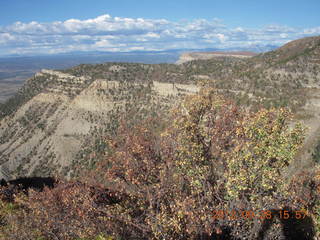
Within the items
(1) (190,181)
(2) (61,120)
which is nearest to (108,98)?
(2) (61,120)

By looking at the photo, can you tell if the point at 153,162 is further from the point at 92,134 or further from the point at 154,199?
the point at 92,134

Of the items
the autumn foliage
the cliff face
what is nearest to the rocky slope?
the cliff face

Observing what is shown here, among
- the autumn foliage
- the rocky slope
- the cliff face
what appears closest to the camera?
the autumn foliage

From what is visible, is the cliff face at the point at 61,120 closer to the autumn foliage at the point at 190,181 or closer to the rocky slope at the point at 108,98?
the rocky slope at the point at 108,98

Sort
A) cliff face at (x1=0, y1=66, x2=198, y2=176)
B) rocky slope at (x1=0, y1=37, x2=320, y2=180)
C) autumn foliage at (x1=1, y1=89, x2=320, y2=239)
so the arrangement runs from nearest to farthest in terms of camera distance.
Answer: autumn foliage at (x1=1, y1=89, x2=320, y2=239)
rocky slope at (x1=0, y1=37, x2=320, y2=180)
cliff face at (x1=0, y1=66, x2=198, y2=176)

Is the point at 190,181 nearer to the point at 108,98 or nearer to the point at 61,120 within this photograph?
the point at 108,98

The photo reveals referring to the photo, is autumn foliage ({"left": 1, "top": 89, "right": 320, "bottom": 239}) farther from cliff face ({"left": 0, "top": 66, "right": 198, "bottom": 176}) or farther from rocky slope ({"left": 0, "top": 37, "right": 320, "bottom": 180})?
cliff face ({"left": 0, "top": 66, "right": 198, "bottom": 176})

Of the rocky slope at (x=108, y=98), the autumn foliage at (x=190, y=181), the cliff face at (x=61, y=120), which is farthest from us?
the cliff face at (x=61, y=120)

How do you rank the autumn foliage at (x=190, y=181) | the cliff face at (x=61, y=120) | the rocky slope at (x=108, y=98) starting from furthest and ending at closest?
the cliff face at (x=61, y=120) < the rocky slope at (x=108, y=98) < the autumn foliage at (x=190, y=181)

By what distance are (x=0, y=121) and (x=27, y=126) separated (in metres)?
16.8

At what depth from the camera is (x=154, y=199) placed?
370 inches

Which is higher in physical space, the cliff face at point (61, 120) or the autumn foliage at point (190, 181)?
the autumn foliage at point (190, 181)

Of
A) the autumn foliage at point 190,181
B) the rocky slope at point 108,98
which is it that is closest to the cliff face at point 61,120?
the rocky slope at point 108,98

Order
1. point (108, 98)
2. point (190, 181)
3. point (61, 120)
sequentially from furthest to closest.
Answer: point (61, 120)
point (108, 98)
point (190, 181)
